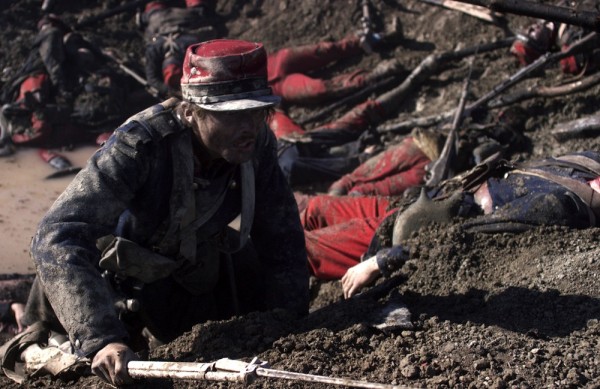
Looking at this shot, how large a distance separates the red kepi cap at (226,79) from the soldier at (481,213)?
1.43 meters

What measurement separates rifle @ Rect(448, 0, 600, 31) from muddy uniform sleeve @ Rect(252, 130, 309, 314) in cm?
145

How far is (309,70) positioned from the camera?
8.55m

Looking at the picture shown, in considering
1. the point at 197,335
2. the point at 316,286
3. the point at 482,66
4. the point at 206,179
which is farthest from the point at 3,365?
the point at 482,66

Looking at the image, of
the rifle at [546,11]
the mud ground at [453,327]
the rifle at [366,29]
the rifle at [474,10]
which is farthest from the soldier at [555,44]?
the mud ground at [453,327]

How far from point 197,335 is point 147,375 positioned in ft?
2.18

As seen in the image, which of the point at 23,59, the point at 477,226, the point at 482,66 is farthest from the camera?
the point at 23,59

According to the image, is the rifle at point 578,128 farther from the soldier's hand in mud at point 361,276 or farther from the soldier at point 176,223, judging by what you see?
the soldier at point 176,223

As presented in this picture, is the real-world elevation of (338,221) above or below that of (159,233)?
below

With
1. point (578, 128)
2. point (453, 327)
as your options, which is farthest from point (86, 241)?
point (578, 128)

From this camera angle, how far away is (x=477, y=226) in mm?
4348

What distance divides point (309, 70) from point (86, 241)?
5.64 metres

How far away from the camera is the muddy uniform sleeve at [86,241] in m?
3.08

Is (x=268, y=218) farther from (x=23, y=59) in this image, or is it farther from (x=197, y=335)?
(x=23, y=59)

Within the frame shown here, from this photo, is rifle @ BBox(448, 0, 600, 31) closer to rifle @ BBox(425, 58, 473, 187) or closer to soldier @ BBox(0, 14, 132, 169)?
rifle @ BBox(425, 58, 473, 187)
